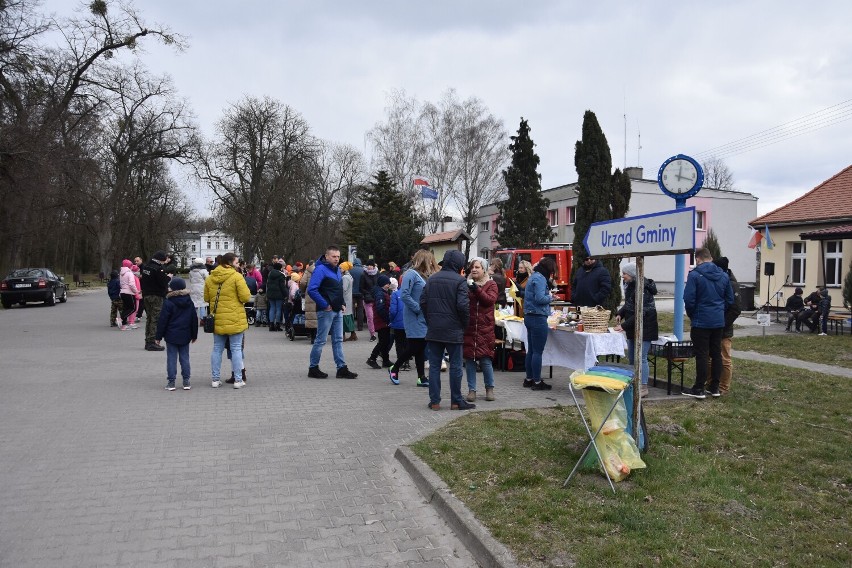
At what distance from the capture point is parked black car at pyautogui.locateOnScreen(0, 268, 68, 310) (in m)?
27.1

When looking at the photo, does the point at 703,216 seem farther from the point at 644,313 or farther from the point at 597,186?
the point at 644,313

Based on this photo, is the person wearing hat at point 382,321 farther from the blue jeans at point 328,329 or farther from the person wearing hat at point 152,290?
the person wearing hat at point 152,290

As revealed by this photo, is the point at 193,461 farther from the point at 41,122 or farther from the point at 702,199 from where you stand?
the point at 702,199

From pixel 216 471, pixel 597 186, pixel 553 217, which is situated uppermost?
pixel 553 217

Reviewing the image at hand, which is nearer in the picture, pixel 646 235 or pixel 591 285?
pixel 646 235

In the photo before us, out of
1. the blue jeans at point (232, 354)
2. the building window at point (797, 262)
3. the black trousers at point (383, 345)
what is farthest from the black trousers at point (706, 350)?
the building window at point (797, 262)

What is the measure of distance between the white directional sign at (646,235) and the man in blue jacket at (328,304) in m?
4.61

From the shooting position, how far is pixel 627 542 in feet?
12.9

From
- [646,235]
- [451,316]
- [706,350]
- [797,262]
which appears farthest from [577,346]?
[797,262]

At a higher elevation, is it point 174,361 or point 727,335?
point 727,335

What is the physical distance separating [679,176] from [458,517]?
305 inches

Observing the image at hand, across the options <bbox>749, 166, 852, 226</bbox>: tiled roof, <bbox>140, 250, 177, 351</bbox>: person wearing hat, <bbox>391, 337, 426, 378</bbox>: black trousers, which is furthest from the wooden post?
<bbox>749, 166, 852, 226</bbox>: tiled roof

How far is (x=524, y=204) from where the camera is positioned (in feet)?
141

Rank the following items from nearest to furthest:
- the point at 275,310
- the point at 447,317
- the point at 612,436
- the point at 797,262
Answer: the point at 612,436 → the point at 447,317 → the point at 275,310 → the point at 797,262
